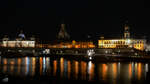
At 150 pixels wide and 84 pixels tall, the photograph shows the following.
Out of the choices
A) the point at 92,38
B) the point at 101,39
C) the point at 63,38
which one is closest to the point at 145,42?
the point at 101,39

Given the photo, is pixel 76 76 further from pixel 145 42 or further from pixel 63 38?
pixel 63 38

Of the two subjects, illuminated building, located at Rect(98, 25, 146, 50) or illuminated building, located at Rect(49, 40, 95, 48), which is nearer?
illuminated building, located at Rect(98, 25, 146, 50)

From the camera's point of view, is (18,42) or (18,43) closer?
(18,43)

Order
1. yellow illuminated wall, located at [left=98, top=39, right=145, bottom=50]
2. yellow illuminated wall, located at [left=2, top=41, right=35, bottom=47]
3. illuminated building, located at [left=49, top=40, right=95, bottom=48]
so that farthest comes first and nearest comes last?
yellow illuminated wall, located at [left=2, top=41, right=35, bottom=47] < illuminated building, located at [left=49, top=40, right=95, bottom=48] < yellow illuminated wall, located at [left=98, top=39, right=145, bottom=50]

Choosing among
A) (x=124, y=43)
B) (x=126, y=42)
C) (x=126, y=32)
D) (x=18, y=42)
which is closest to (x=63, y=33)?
(x=18, y=42)

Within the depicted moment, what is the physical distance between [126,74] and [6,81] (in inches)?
706

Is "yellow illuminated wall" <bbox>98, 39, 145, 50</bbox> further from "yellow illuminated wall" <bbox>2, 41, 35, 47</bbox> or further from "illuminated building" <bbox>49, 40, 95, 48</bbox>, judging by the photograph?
"yellow illuminated wall" <bbox>2, 41, 35, 47</bbox>

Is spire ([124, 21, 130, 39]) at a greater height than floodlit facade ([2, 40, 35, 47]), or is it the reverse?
spire ([124, 21, 130, 39])

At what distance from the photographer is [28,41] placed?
347 feet

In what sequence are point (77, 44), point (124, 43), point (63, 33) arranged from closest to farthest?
point (124, 43)
point (77, 44)
point (63, 33)

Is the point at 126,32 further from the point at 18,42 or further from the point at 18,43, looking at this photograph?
the point at 18,42

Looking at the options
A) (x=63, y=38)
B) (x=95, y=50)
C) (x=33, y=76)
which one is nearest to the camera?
(x=33, y=76)

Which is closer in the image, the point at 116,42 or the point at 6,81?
the point at 6,81

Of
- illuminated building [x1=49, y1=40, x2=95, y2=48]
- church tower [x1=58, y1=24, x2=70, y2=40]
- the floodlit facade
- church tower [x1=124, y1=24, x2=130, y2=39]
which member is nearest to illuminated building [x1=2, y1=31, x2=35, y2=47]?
the floodlit facade
